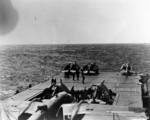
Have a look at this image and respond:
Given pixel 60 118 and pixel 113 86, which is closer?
pixel 60 118

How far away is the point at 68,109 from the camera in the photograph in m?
16.3

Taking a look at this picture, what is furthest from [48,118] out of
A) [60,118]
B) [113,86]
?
[113,86]

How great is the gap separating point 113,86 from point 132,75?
10.2m

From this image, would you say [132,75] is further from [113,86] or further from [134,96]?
[134,96]

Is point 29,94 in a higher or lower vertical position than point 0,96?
higher

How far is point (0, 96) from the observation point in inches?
1575

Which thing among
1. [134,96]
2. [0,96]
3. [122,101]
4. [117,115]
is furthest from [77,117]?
[0,96]

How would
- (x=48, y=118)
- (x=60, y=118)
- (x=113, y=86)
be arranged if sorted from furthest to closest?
(x=113, y=86), (x=60, y=118), (x=48, y=118)

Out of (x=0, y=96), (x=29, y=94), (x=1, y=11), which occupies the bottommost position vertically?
(x=0, y=96)

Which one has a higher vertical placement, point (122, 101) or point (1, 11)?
point (1, 11)

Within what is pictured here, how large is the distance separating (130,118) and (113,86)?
13.2 metres

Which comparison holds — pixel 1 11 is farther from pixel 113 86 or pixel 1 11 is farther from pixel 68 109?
pixel 113 86

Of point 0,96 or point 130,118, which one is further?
point 0,96

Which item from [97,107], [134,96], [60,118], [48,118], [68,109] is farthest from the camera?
[134,96]
